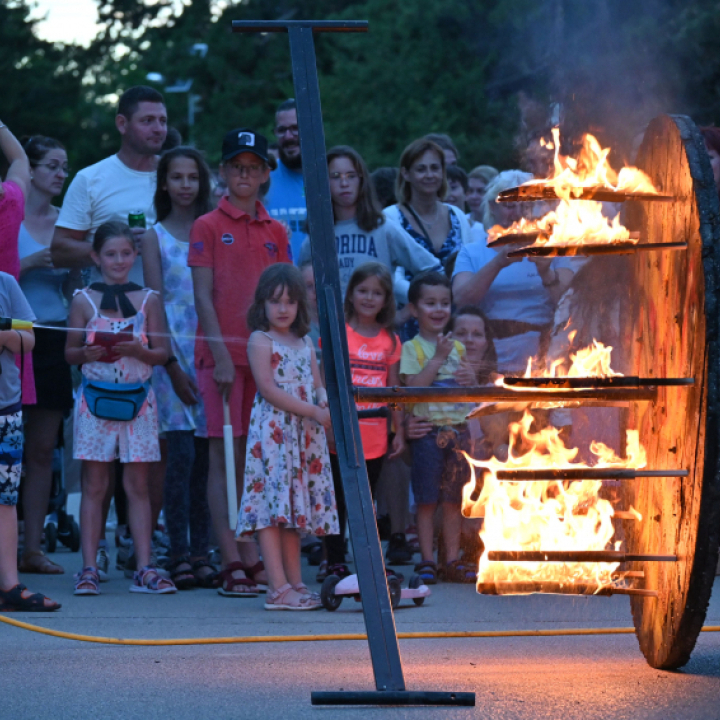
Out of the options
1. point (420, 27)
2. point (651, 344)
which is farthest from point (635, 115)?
point (420, 27)

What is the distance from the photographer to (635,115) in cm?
824

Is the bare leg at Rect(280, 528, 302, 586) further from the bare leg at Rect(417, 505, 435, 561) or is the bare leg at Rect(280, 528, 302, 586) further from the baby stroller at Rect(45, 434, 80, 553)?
the baby stroller at Rect(45, 434, 80, 553)

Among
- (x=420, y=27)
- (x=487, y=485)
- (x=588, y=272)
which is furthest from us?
(x=420, y=27)

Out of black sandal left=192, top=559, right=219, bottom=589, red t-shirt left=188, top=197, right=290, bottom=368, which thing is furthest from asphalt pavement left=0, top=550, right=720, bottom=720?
red t-shirt left=188, top=197, right=290, bottom=368

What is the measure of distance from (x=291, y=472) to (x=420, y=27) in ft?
72.4

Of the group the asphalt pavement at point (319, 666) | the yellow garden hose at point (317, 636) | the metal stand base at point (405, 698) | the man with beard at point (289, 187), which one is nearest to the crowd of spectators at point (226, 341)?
the man with beard at point (289, 187)

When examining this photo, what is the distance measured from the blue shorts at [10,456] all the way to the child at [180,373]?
98 centimetres

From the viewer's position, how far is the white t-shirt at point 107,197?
699cm

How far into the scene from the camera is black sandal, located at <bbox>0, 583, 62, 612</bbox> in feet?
Answer: 18.2

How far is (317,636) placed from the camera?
16.1 feet

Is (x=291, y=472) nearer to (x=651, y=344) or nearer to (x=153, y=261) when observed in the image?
(x=153, y=261)

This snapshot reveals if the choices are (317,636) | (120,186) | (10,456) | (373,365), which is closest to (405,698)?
(317,636)

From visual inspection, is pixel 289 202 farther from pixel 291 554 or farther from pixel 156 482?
pixel 291 554

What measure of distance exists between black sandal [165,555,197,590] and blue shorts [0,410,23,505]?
103 centimetres
